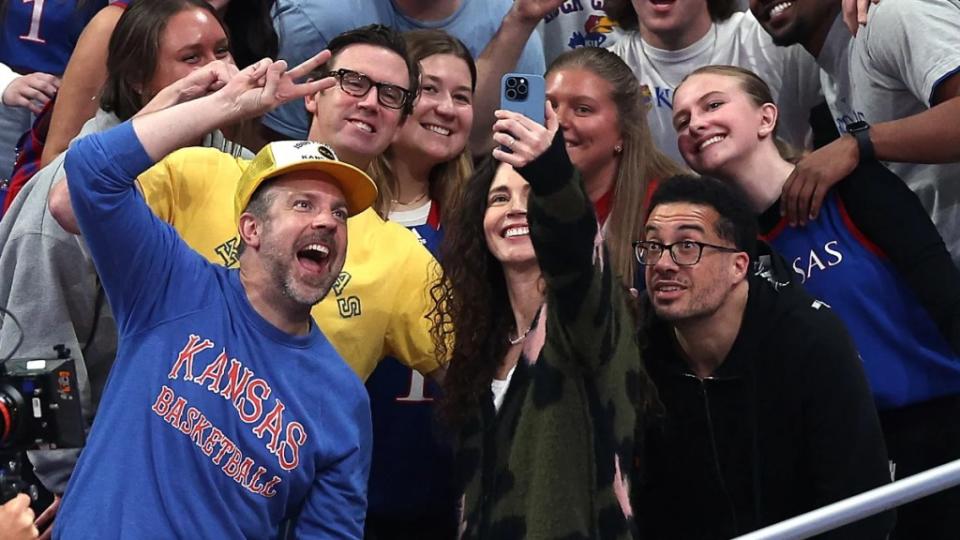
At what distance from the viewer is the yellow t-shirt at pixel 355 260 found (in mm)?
4133

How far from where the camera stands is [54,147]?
4.70 metres

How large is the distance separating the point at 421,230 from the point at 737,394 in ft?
3.43

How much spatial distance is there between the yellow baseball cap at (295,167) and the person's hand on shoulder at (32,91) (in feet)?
4.46

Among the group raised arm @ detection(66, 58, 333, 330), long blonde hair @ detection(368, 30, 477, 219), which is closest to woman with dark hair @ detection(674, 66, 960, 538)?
long blonde hair @ detection(368, 30, 477, 219)

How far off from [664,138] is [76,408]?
Result: 7.62 feet

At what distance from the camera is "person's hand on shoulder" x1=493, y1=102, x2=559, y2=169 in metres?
3.20

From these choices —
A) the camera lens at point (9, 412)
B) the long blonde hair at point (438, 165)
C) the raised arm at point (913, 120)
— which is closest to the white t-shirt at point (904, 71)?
the raised arm at point (913, 120)

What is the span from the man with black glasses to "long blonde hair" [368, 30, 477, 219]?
73cm

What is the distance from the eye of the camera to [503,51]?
5.11m

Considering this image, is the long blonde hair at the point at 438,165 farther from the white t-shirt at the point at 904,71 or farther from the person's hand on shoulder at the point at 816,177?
the white t-shirt at the point at 904,71

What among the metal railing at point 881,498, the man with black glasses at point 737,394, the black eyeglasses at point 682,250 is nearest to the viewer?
the metal railing at point 881,498

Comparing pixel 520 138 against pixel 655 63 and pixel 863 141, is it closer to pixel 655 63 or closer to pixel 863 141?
pixel 863 141

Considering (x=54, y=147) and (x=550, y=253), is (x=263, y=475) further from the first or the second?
(x=54, y=147)

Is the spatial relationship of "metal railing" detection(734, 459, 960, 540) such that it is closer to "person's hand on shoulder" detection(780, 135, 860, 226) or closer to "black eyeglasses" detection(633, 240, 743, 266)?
"black eyeglasses" detection(633, 240, 743, 266)
